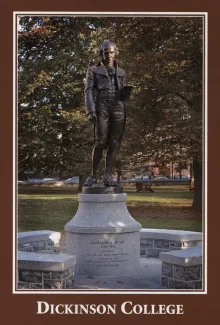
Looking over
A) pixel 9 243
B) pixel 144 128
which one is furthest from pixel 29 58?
pixel 9 243

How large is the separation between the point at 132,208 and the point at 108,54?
1150cm

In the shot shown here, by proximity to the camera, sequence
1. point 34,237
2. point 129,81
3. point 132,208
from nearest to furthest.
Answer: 1. point 34,237
2. point 129,81
3. point 132,208

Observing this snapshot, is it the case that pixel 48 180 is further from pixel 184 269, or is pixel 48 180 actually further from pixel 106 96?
pixel 184 269

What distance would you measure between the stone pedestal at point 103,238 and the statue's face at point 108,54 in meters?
1.91

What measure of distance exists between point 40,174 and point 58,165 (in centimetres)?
129

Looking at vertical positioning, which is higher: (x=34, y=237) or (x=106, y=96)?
(x=106, y=96)

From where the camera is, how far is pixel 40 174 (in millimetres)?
19844

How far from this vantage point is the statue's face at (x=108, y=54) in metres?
6.67

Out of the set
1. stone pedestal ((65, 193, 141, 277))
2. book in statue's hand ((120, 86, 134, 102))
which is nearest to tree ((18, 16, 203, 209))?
book in statue's hand ((120, 86, 134, 102))

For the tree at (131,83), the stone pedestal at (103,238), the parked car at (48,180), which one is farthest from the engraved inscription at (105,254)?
the parked car at (48,180)

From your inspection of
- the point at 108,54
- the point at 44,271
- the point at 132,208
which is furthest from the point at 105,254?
the point at 132,208

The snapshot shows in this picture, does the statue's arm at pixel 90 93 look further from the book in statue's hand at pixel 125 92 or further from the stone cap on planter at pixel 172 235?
the stone cap on planter at pixel 172 235

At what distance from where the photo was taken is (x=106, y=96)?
6.88m

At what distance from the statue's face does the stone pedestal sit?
6.27ft
